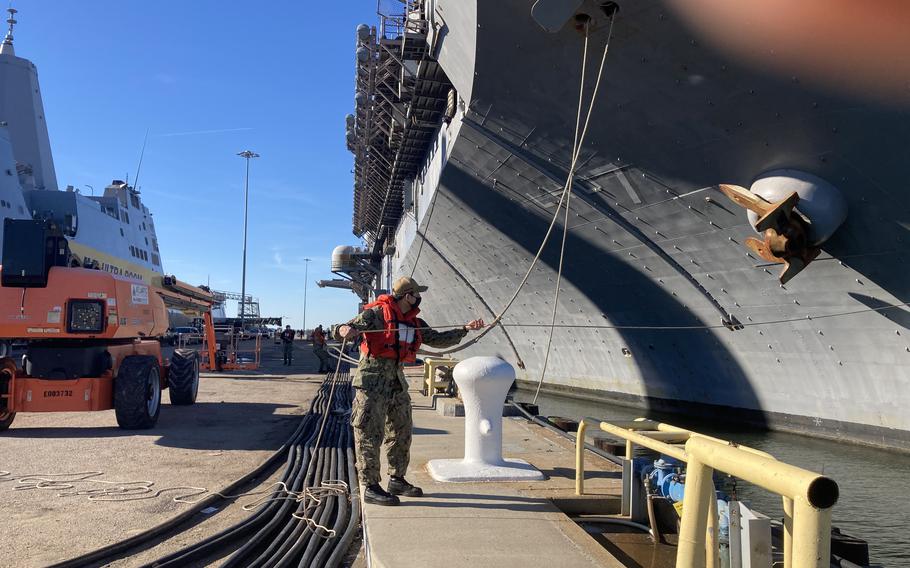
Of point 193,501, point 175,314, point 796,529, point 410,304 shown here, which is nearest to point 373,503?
point 410,304

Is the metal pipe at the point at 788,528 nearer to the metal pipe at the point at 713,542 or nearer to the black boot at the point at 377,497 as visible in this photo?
the metal pipe at the point at 713,542

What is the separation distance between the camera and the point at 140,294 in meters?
9.30

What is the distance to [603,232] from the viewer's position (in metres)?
10.2

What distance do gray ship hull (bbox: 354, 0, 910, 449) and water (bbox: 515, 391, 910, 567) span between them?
27 centimetres

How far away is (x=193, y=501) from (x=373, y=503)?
73.0 inches

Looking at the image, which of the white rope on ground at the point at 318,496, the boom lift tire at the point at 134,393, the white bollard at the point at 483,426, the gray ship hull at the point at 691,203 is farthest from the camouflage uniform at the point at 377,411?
the boom lift tire at the point at 134,393

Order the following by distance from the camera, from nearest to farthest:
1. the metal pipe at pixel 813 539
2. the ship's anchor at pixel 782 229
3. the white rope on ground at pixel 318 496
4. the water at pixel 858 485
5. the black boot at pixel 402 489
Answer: the metal pipe at pixel 813 539 → the white rope on ground at pixel 318 496 → the black boot at pixel 402 489 → the water at pixel 858 485 → the ship's anchor at pixel 782 229

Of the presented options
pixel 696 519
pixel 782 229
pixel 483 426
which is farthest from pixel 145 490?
pixel 782 229

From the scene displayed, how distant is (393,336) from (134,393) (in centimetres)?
565

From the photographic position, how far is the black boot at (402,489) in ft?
14.2

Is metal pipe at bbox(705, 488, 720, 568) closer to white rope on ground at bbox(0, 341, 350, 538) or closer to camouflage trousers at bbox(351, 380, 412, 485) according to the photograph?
camouflage trousers at bbox(351, 380, 412, 485)

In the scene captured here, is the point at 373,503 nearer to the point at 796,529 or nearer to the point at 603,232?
the point at 796,529

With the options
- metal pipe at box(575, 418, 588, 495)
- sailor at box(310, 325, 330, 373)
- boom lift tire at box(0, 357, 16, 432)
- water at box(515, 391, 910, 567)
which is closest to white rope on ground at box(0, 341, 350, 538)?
metal pipe at box(575, 418, 588, 495)

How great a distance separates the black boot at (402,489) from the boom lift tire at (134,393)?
18.1 ft
